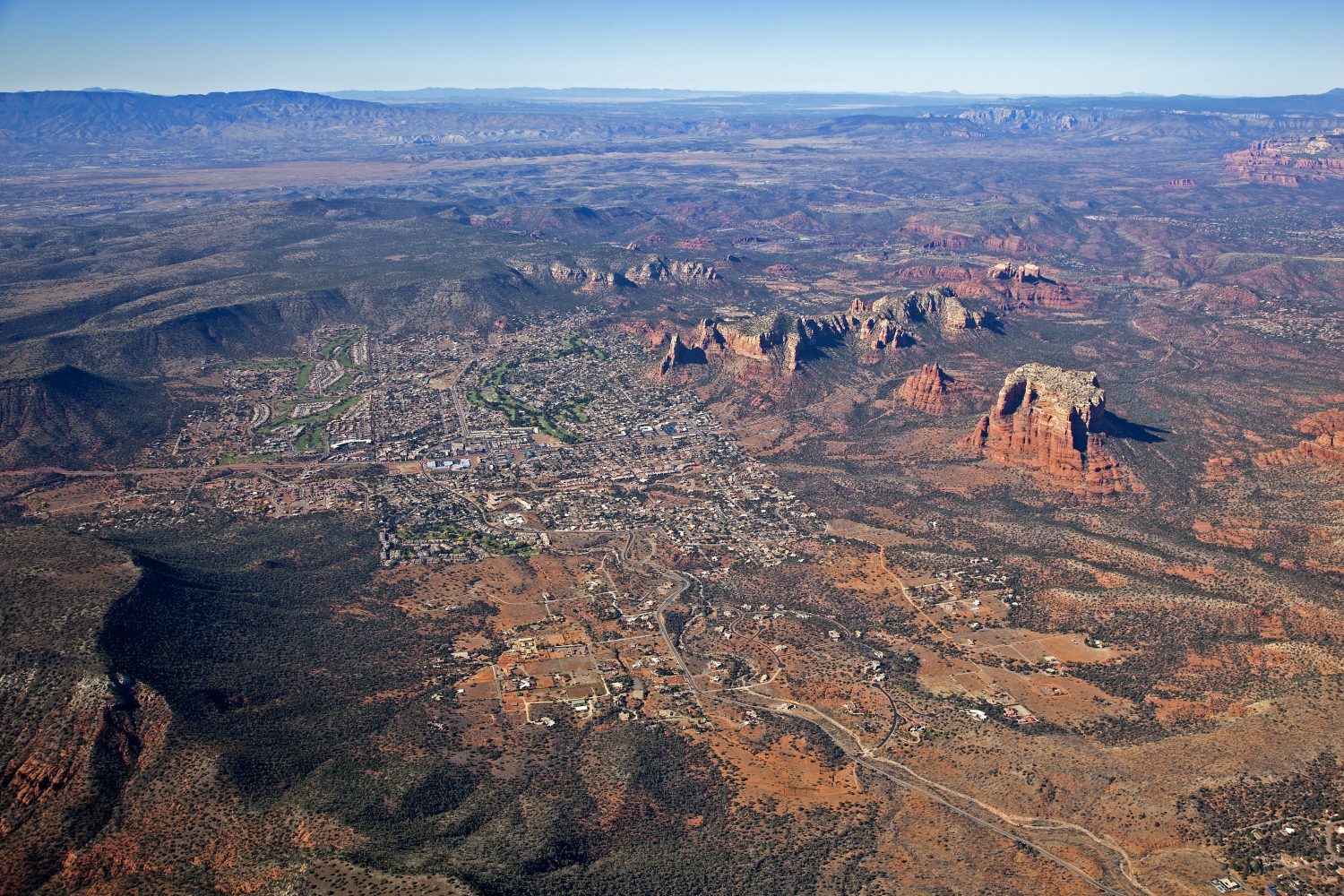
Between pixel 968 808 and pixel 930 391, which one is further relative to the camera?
pixel 930 391

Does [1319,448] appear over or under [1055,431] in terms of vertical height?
under

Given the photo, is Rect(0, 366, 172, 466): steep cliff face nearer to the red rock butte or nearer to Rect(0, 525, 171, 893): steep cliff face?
Rect(0, 525, 171, 893): steep cliff face

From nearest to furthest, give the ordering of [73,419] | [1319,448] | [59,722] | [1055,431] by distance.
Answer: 1. [59,722]
2. [1319,448]
3. [1055,431]
4. [73,419]

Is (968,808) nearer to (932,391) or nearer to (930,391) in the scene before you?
(932,391)

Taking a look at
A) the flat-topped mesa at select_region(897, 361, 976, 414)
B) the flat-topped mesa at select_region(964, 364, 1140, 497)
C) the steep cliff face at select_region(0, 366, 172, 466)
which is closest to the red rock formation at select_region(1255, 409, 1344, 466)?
the flat-topped mesa at select_region(964, 364, 1140, 497)

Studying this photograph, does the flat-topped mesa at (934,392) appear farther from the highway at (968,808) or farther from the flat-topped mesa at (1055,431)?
the highway at (968,808)

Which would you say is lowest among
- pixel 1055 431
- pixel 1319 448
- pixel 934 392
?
pixel 934 392

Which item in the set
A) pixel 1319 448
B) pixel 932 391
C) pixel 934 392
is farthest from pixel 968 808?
pixel 932 391

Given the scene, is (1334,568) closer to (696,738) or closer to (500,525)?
(696,738)

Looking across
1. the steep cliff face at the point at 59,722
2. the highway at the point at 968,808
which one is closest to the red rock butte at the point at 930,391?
the highway at the point at 968,808
